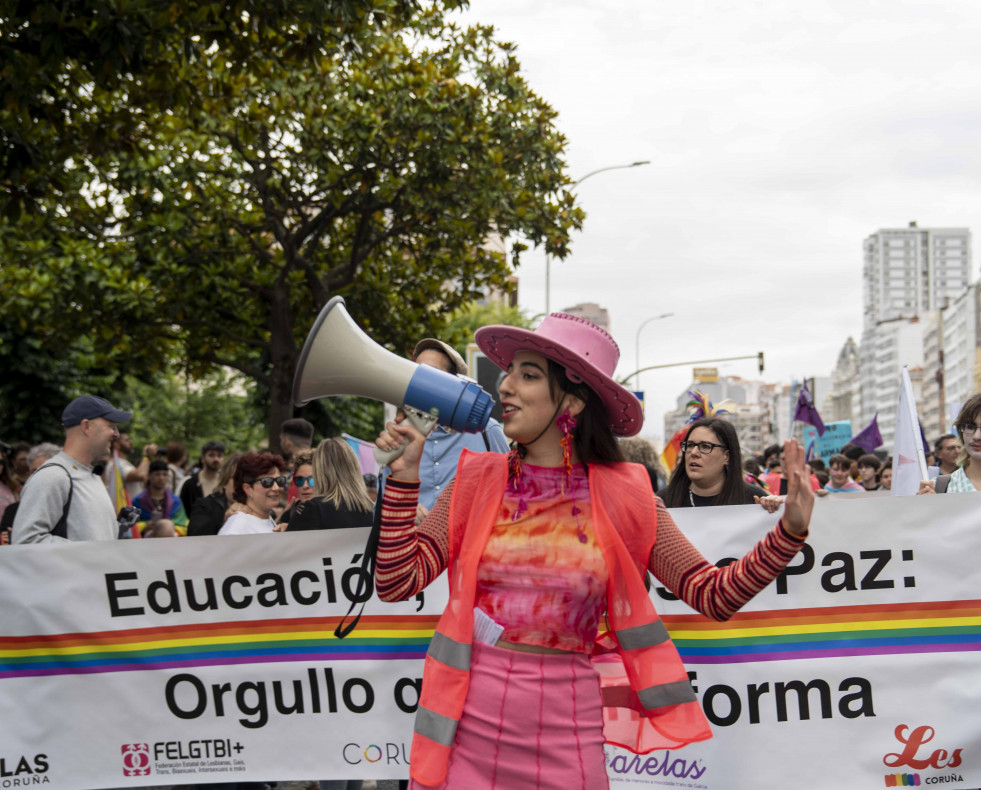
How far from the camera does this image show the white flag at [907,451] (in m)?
6.08

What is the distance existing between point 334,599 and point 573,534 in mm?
2292

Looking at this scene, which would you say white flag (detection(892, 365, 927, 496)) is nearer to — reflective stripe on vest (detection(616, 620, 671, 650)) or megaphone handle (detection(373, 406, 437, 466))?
reflective stripe on vest (detection(616, 620, 671, 650))

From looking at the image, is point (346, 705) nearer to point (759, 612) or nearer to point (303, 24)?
point (759, 612)

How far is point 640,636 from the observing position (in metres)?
2.65

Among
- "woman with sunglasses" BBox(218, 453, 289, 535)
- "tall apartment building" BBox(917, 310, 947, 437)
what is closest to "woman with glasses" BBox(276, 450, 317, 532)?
"woman with sunglasses" BBox(218, 453, 289, 535)

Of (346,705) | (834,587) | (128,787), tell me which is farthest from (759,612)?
(128,787)

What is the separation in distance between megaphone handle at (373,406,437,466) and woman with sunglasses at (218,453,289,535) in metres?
3.20

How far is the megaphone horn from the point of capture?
8.38 feet

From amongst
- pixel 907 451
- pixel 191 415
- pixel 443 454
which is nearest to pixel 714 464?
pixel 443 454

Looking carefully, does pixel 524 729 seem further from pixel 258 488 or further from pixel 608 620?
pixel 258 488

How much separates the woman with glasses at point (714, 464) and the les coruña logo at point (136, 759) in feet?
8.78

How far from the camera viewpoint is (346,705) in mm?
4598

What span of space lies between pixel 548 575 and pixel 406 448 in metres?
0.45

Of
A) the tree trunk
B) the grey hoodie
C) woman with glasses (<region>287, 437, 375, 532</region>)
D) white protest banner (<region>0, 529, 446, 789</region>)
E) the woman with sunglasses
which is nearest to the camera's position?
white protest banner (<region>0, 529, 446, 789</region>)
